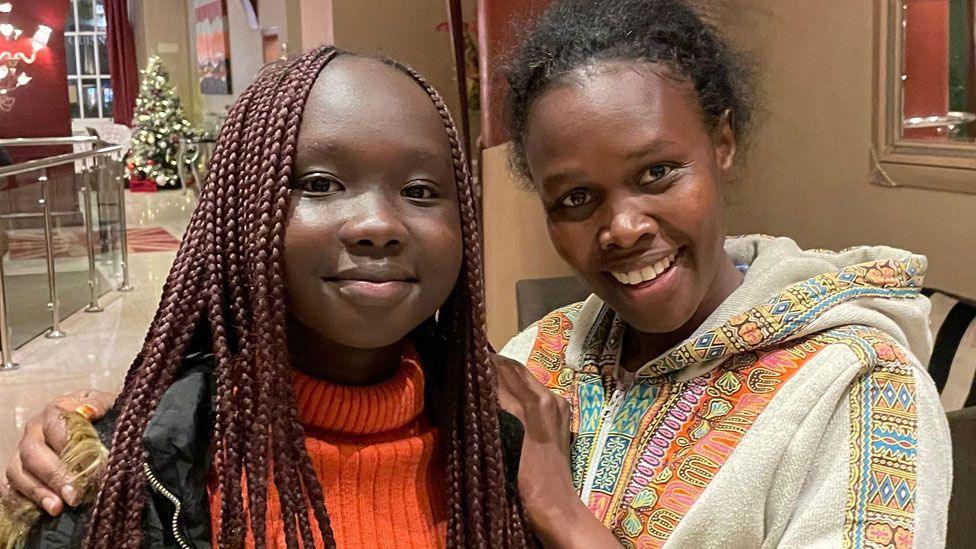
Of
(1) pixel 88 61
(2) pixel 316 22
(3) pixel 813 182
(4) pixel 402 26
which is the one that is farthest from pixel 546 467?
(1) pixel 88 61

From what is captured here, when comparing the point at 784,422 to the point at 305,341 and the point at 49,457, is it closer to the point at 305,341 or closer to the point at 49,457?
the point at 305,341

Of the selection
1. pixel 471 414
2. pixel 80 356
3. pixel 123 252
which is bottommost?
pixel 80 356

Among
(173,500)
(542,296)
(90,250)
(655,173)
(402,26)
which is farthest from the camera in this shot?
(90,250)

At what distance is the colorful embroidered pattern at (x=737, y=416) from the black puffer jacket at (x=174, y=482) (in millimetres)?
564

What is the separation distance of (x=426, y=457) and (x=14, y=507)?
42cm

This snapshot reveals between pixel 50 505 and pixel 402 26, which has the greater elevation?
pixel 402 26

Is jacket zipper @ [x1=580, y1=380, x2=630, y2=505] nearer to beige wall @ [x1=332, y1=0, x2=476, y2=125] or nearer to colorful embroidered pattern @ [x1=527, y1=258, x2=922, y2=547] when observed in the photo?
colorful embroidered pattern @ [x1=527, y1=258, x2=922, y2=547]

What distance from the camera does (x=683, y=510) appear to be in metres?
1.17

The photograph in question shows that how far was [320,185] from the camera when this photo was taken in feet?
3.03

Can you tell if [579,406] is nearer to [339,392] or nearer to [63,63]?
[339,392]

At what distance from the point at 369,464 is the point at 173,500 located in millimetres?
199

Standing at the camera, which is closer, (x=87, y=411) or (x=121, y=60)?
(x=87, y=411)

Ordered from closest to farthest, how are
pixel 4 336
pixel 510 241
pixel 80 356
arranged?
1. pixel 510 241
2. pixel 4 336
3. pixel 80 356

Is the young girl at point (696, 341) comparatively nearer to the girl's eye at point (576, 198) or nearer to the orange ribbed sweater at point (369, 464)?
the girl's eye at point (576, 198)
